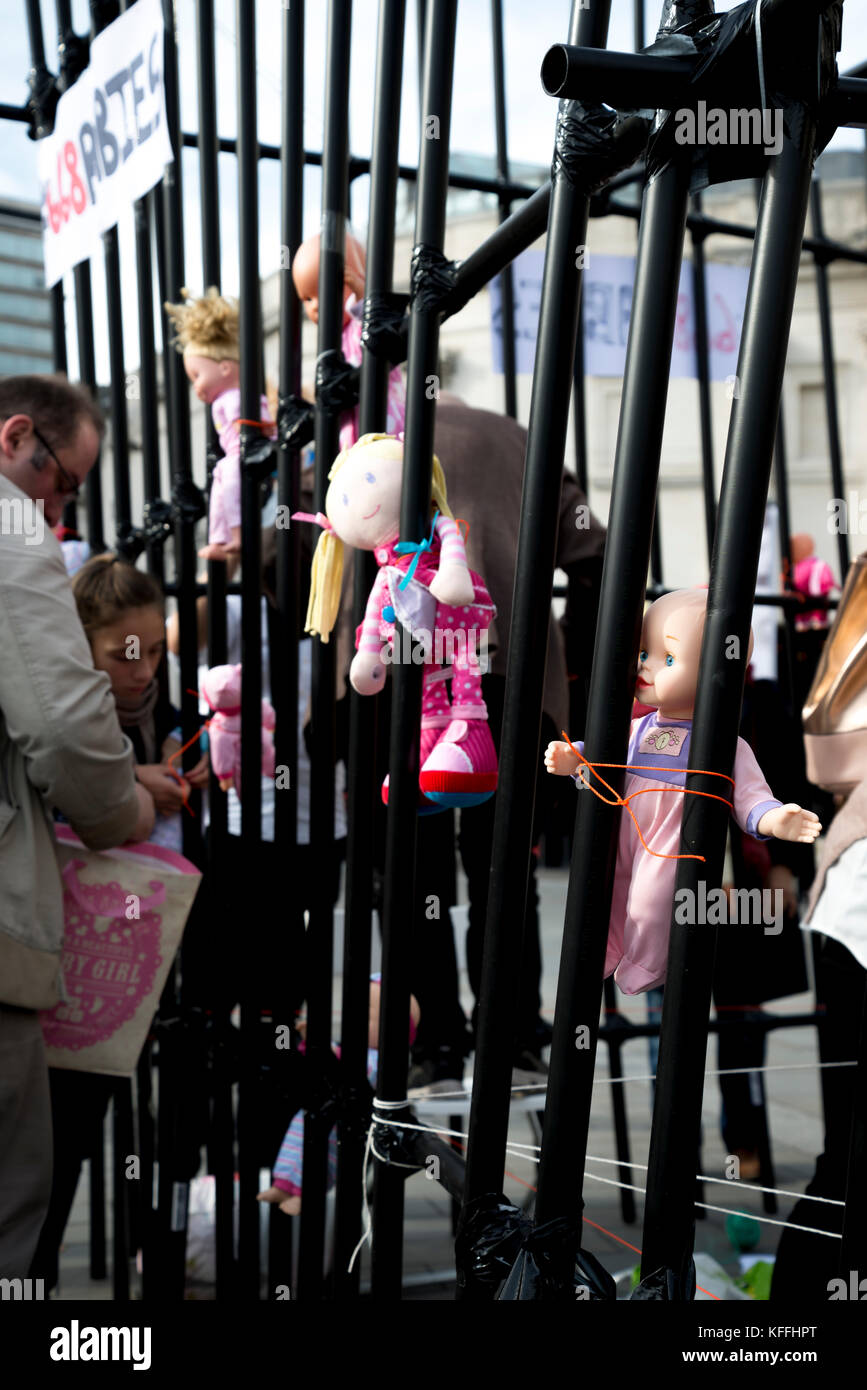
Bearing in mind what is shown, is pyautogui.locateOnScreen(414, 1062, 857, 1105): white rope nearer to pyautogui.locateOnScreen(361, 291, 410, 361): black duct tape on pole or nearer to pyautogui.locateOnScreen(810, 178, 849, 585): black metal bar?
pyautogui.locateOnScreen(361, 291, 410, 361): black duct tape on pole

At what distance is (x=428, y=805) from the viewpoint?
1.43 meters

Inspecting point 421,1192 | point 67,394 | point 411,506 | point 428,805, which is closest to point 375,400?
point 411,506

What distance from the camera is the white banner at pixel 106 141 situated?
2.19 metres

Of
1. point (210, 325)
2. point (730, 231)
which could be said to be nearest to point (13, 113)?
point (210, 325)

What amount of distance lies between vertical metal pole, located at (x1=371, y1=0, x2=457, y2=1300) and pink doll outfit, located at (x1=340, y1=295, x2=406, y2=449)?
27 cm

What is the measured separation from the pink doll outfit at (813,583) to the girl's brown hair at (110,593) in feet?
7.33

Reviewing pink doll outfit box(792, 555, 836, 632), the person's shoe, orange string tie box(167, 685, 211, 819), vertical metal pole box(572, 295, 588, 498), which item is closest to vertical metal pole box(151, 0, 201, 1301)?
orange string tie box(167, 685, 211, 819)

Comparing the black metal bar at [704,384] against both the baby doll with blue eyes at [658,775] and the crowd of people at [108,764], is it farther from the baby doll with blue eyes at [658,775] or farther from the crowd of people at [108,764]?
the baby doll with blue eyes at [658,775]

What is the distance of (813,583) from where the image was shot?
407cm

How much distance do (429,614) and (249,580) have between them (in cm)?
93

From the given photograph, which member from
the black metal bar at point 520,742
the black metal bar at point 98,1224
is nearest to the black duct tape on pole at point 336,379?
the black metal bar at point 520,742

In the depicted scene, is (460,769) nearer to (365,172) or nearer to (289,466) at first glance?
(289,466)

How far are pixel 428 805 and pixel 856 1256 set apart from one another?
0.72 meters

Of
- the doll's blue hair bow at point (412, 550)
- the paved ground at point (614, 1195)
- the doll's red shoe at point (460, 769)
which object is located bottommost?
the paved ground at point (614, 1195)
